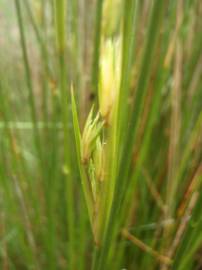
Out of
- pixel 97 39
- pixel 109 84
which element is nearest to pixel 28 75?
pixel 97 39

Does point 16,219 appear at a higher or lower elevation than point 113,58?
lower

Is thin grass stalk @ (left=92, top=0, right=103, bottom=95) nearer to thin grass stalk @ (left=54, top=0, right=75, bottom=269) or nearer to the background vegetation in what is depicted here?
the background vegetation

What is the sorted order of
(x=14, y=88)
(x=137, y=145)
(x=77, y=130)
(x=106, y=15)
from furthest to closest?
(x=14, y=88) < (x=137, y=145) < (x=106, y=15) < (x=77, y=130)

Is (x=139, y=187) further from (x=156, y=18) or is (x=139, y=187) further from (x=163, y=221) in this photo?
(x=156, y=18)

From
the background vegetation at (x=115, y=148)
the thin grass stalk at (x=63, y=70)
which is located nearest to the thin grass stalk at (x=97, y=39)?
the background vegetation at (x=115, y=148)

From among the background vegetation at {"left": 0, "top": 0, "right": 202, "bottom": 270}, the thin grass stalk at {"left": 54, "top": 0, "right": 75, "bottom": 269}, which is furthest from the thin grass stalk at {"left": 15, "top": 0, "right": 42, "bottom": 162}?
the thin grass stalk at {"left": 54, "top": 0, "right": 75, "bottom": 269}

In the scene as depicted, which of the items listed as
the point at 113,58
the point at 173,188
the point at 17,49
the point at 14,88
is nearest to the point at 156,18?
the point at 113,58

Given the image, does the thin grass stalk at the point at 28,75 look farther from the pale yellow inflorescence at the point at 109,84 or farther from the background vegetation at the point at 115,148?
the pale yellow inflorescence at the point at 109,84

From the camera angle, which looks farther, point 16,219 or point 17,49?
point 17,49
